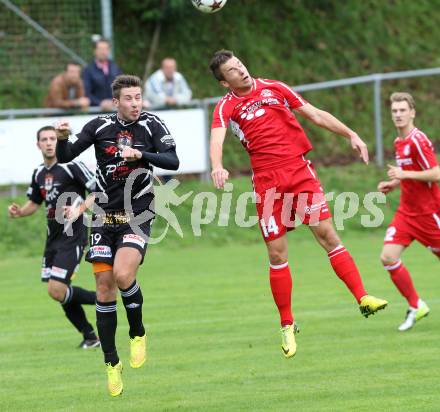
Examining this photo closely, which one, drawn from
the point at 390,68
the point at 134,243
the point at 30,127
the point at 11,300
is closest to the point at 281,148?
the point at 134,243

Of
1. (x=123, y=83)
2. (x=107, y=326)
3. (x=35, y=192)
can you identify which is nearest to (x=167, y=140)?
(x=123, y=83)

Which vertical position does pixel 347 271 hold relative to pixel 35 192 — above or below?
above

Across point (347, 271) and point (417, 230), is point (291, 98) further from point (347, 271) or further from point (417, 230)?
point (417, 230)

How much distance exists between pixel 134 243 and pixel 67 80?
9.97 meters

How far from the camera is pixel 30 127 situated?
17.3m

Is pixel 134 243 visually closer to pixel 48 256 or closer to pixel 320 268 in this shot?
pixel 48 256

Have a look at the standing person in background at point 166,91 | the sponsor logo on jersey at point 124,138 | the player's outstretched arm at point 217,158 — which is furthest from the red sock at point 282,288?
the standing person in background at point 166,91

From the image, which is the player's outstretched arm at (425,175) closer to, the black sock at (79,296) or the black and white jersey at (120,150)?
the black and white jersey at (120,150)

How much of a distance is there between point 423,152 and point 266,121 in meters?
2.50

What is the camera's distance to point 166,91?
1844cm

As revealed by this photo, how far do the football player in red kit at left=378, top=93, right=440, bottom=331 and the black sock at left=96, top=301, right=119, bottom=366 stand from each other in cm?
350

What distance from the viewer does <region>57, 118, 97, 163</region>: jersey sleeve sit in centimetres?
845

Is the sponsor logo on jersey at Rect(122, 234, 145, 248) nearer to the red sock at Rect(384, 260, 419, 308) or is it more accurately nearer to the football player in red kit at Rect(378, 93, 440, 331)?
the football player in red kit at Rect(378, 93, 440, 331)

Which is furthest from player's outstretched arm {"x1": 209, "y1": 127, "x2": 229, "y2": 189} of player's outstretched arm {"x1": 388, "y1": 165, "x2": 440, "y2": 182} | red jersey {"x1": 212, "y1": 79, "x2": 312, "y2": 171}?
player's outstretched arm {"x1": 388, "y1": 165, "x2": 440, "y2": 182}
